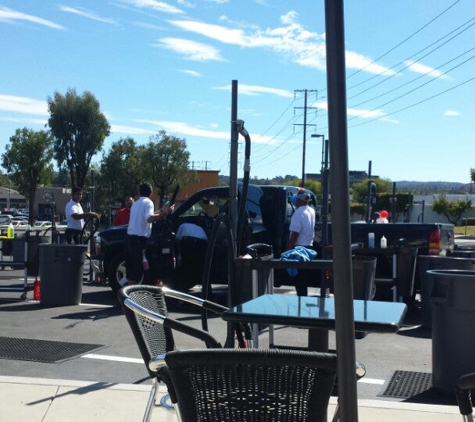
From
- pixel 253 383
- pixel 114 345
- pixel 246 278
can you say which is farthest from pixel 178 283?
pixel 253 383

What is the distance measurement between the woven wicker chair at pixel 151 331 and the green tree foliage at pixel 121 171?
47124 mm

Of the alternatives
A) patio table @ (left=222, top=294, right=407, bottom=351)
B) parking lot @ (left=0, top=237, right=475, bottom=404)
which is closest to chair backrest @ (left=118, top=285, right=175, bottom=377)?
patio table @ (left=222, top=294, right=407, bottom=351)

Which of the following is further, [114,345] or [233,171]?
[114,345]

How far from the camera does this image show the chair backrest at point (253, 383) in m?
2.61

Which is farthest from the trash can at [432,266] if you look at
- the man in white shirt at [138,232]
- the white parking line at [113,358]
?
the man in white shirt at [138,232]

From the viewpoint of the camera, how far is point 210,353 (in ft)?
8.67

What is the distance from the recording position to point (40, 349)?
8.14 meters

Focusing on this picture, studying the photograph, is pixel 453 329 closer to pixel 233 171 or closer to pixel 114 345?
pixel 233 171

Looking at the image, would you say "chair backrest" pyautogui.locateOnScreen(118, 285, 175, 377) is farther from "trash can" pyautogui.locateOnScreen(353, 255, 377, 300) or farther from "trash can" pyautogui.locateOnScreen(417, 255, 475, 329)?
"trash can" pyautogui.locateOnScreen(417, 255, 475, 329)

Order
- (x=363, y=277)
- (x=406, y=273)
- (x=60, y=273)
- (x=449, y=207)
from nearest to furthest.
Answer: (x=363, y=277) → (x=406, y=273) → (x=60, y=273) → (x=449, y=207)

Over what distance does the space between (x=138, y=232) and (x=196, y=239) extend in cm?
110

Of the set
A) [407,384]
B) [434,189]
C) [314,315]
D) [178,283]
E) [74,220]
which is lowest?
[407,384]

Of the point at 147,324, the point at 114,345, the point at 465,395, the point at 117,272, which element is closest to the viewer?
the point at 465,395

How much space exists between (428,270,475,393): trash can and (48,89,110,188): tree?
47006 mm
